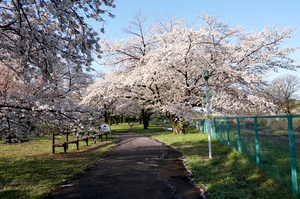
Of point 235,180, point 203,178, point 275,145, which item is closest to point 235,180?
point 235,180

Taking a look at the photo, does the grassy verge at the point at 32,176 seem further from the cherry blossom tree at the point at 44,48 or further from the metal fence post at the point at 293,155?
the metal fence post at the point at 293,155

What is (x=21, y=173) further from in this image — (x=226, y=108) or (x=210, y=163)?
(x=226, y=108)

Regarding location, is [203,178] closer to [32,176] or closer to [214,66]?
A: [32,176]

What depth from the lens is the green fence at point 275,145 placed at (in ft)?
14.2

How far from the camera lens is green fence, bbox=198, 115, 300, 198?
4.34 meters

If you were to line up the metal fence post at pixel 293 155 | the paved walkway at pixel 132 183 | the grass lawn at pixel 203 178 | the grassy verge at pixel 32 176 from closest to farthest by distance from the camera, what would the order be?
the metal fence post at pixel 293 155 → the grass lawn at pixel 203 178 → the paved walkway at pixel 132 183 → the grassy verge at pixel 32 176

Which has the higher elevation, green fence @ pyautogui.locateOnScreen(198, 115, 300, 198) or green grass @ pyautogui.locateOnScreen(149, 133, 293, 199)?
green fence @ pyautogui.locateOnScreen(198, 115, 300, 198)

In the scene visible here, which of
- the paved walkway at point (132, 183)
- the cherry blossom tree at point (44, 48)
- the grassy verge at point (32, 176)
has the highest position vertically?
the cherry blossom tree at point (44, 48)

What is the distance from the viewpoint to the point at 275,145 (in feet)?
17.6

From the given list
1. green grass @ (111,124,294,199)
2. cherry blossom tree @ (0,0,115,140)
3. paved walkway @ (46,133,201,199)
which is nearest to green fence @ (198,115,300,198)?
green grass @ (111,124,294,199)

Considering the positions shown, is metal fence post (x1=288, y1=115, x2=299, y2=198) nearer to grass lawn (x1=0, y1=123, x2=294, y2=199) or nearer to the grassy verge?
grass lawn (x1=0, y1=123, x2=294, y2=199)

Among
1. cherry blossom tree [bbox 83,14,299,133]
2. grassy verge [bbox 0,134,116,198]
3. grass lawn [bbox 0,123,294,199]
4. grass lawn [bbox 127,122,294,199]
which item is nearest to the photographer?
grass lawn [bbox 127,122,294,199]

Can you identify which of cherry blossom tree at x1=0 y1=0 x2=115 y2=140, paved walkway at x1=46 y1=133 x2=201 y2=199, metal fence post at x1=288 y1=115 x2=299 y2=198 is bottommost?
paved walkway at x1=46 y1=133 x2=201 y2=199

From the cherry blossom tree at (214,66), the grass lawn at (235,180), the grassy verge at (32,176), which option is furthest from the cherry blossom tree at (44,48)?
the cherry blossom tree at (214,66)
